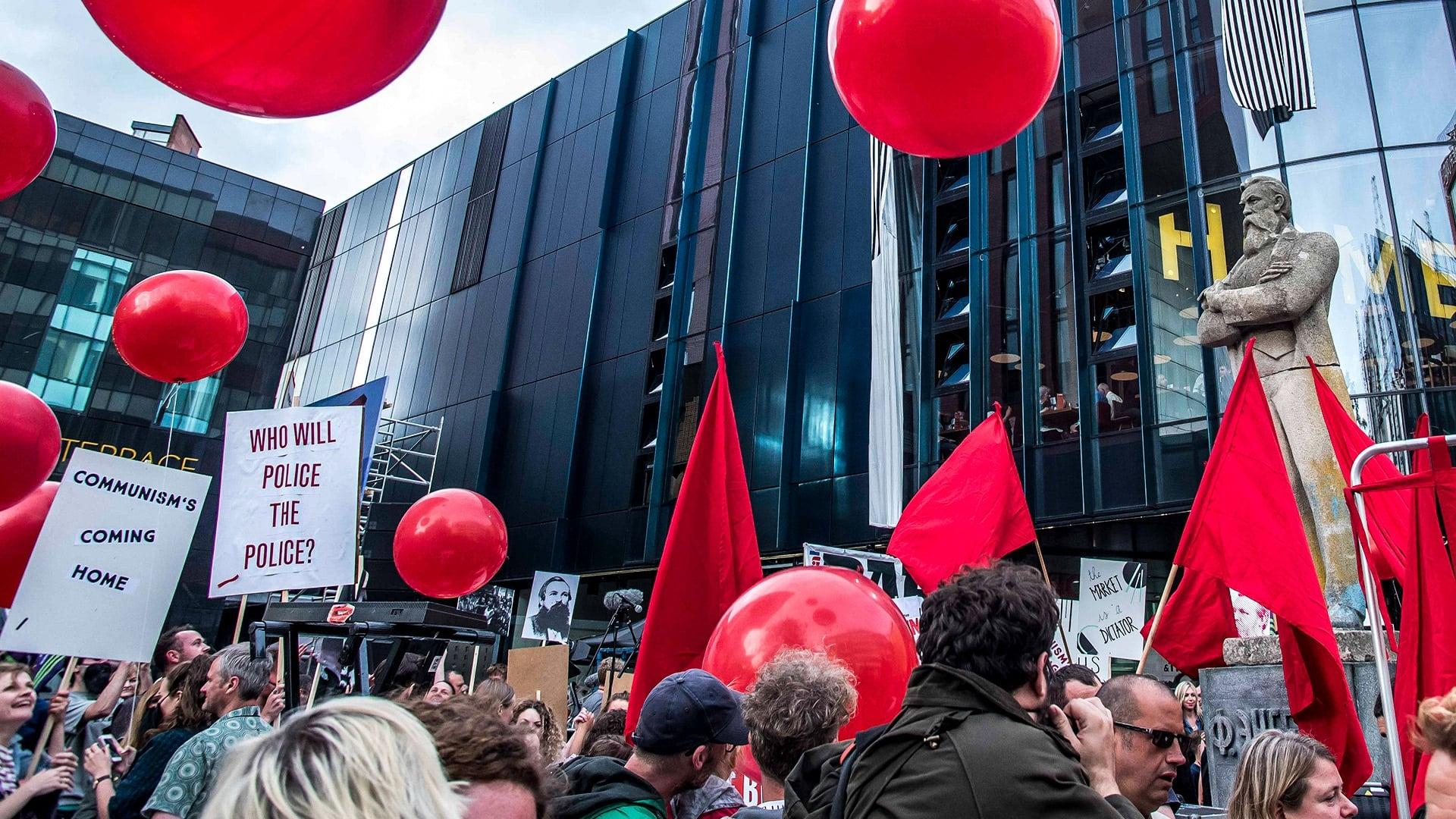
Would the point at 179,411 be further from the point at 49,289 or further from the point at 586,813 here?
the point at 586,813

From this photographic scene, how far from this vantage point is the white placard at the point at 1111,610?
12547 millimetres

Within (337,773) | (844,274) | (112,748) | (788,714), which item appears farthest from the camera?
(844,274)

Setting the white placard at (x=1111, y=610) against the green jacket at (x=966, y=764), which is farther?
the white placard at (x=1111, y=610)

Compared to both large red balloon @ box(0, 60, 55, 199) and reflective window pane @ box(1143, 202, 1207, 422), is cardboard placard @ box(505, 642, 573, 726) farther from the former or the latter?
reflective window pane @ box(1143, 202, 1207, 422)

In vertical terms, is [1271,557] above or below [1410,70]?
below

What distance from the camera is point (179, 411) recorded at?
33.9 metres

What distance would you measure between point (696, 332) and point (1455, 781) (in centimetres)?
2021

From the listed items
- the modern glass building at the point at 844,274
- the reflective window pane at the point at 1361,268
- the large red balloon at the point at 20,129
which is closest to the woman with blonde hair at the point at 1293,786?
the large red balloon at the point at 20,129

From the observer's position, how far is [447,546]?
8883mm

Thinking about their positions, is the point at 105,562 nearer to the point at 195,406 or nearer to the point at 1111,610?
the point at 1111,610

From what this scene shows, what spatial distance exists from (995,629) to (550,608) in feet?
54.8

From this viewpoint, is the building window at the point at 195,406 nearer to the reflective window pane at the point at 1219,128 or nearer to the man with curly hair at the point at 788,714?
the reflective window pane at the point at 1219,128

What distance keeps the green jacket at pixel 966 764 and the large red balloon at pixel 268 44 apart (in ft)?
6.88

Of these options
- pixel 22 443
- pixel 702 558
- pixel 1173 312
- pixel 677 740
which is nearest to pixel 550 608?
pixel 1173 312
